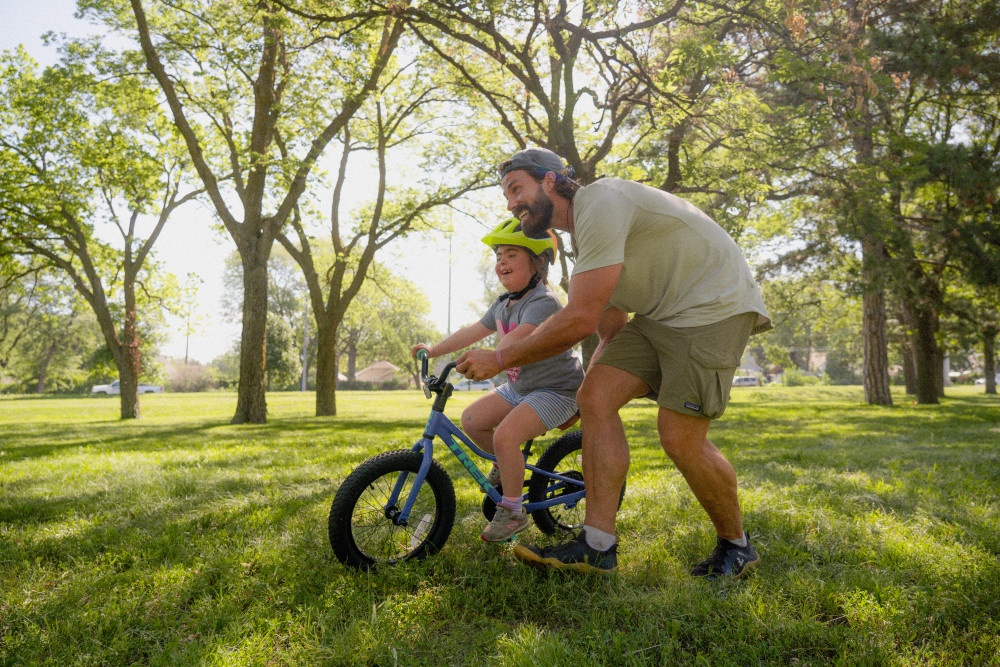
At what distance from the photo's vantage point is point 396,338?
56875mm

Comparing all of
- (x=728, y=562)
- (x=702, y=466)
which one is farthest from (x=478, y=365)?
(x=728, y=562)

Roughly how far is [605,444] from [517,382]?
679 mm

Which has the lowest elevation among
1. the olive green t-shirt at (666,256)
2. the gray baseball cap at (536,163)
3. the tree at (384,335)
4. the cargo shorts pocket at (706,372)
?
the cargo shorts pocket at (706,372)

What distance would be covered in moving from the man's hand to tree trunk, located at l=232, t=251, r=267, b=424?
34.1 feet

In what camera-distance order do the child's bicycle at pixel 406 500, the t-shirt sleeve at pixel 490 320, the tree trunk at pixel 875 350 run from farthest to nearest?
1. the tree trunk at pixel 875 350
2. the t-shirt sleeve at pixel 490 320
3. the child's bicycle at pixel 406 500

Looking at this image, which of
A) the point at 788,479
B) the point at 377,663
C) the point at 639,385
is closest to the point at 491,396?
the point at 639,385

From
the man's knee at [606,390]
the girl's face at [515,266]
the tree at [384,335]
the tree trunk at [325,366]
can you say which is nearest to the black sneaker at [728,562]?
the man's knee at [606,390]

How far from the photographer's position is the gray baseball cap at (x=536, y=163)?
2.70 m

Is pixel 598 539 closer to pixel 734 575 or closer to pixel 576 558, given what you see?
pixel 576 558

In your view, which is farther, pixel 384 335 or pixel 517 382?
pixel 384 335

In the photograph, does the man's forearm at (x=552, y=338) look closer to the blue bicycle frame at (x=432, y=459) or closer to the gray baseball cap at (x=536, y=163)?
the blue bicycle frame at (x=432, y=459)

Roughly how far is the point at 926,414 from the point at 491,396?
1274 centimetres

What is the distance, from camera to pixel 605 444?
105 inches

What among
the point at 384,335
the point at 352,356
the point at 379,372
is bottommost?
the point at 379,372
